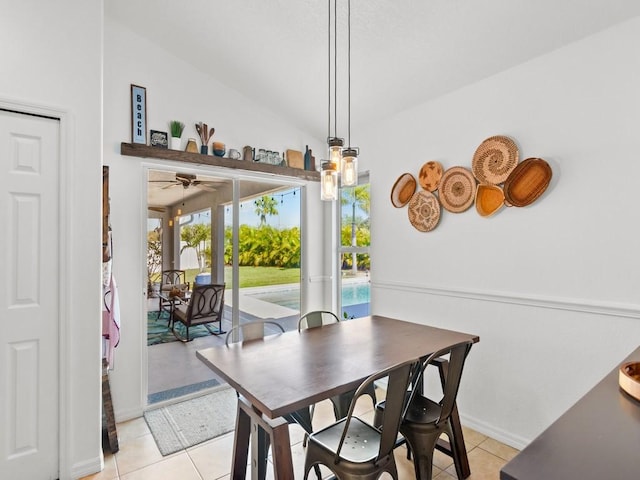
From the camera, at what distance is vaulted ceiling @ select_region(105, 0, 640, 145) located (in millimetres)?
2096

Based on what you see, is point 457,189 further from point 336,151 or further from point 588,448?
point 588,448

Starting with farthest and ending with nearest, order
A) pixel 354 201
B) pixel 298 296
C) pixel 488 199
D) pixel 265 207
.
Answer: pixel 298 296 < pixel 354 201 < pixel 265 207 < pixel 488 199

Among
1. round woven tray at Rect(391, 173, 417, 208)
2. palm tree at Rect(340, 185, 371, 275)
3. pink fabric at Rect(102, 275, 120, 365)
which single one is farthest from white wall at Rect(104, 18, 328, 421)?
round woven tray at Rect(391, 173, 417, 208)

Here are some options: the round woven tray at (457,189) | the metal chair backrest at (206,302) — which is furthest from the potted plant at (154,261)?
the round woven tray at (457,189)

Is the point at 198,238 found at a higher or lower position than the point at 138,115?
lower

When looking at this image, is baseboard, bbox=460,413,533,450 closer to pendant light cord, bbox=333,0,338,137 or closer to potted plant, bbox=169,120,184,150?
pendant light cord, bbox=333,0,338,137

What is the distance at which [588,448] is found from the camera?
902 mm

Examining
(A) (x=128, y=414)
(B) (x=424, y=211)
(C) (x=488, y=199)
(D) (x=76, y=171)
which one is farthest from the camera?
(B) (x=424, y=211)

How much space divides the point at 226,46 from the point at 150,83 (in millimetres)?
737

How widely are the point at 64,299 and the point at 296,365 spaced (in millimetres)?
Result: 1462

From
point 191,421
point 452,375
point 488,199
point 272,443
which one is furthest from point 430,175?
point 191,421

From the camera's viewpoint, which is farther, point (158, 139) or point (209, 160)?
point (209, 160)

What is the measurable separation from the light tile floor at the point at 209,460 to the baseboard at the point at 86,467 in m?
0.03

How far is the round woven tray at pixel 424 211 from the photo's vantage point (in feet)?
9.63
